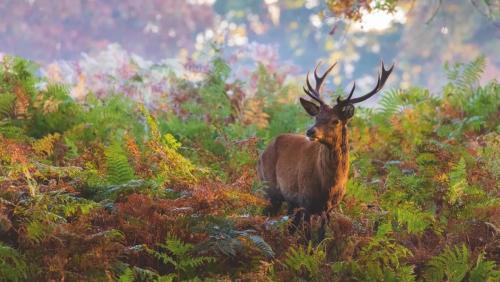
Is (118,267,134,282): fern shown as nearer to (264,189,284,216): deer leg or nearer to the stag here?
the stag

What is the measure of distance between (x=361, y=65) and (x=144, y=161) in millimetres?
18199

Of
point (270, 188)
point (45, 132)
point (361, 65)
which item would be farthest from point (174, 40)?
point (270, 188)

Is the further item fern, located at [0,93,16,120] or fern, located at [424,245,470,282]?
fern, located at [0,93,16,120]

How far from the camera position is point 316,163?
233 inches

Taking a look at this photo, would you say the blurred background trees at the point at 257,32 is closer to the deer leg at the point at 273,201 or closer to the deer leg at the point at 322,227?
the deer leg at the point at 273,201

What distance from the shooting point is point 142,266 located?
4672mm

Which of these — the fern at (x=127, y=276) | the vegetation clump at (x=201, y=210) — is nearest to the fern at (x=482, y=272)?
the vegetation clump at (x=201, y=210)

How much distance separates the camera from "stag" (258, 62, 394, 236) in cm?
562

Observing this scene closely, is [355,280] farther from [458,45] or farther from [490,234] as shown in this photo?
[458,45]

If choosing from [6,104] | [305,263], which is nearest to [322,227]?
[305,263]

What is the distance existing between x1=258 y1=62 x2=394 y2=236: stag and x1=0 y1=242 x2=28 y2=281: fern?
7.38 ft

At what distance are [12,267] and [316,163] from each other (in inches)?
104

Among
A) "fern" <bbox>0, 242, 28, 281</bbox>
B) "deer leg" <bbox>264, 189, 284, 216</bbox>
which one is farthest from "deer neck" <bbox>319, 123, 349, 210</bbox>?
"fern" <bbox>0, 242, 28, 281</bbox>

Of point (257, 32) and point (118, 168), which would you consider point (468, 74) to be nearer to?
point (118, 168)
